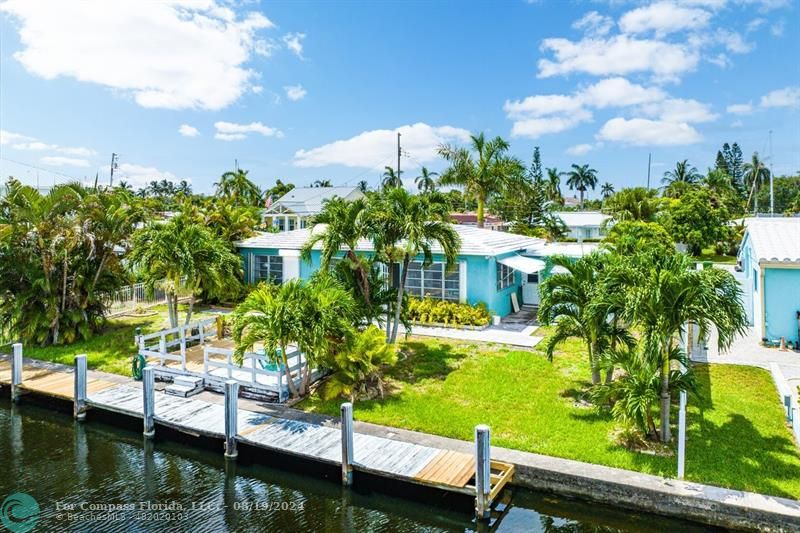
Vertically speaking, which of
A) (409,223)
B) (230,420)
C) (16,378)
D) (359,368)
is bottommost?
(230,420)

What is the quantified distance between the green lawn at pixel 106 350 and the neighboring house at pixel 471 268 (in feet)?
18.4

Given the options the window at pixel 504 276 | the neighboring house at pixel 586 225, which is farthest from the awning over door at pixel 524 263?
the neighboring house at pixel 586 225

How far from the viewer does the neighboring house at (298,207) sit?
139 ft

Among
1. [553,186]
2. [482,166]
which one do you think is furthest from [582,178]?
[482,166]

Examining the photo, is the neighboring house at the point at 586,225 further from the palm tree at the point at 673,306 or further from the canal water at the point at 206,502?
the canal water at the point at 206,502

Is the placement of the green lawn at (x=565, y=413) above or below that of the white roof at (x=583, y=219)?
below

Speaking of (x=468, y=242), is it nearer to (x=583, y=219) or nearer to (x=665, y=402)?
(x=665, y=402)

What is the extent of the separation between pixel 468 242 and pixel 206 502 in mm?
13088

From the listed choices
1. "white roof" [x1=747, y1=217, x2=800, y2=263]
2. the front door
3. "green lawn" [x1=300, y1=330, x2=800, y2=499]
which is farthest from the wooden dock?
the front door

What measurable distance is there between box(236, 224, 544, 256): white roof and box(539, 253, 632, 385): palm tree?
612 centimetres

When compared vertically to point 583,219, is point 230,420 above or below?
below

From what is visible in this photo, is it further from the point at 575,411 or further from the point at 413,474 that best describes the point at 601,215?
the point at 413,474

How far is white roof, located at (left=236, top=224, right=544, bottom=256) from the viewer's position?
18641 millimetres

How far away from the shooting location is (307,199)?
4969 cm
